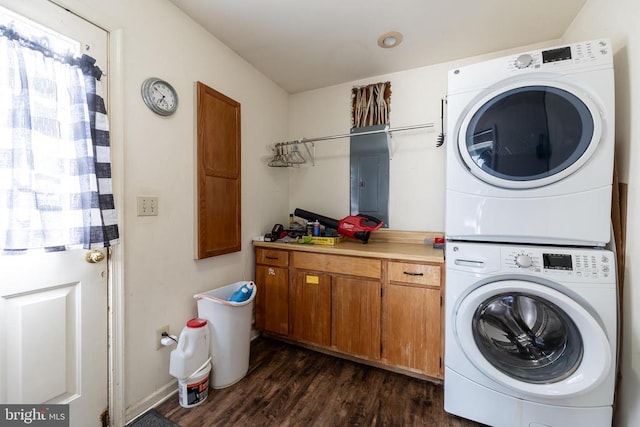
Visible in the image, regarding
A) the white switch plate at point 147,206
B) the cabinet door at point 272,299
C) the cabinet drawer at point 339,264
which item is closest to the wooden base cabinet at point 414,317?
the cabinet drawer at point 339,264

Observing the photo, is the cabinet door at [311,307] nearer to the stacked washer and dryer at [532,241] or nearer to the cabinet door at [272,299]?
the cabinet door at [272,299]

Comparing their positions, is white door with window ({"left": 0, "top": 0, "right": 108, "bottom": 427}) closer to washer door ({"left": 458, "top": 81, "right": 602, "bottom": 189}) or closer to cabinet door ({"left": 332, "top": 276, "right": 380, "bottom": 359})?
cabinet door ({"left": 332, "top": 276, "right": 380, "bottom": 359})

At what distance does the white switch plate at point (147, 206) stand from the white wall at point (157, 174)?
0.03 metres

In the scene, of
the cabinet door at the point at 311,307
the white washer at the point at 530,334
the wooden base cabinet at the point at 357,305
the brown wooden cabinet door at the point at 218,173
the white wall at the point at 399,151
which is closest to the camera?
the white washer at the point at 530,334

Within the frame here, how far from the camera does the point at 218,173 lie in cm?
180

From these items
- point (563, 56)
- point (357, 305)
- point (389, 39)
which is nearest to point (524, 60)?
point (563, 56)

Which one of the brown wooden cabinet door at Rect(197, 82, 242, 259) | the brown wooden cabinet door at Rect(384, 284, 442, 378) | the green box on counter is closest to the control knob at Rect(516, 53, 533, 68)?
Answer: the brown wooden cabinet door at Rect(384, 284, 442, 378)

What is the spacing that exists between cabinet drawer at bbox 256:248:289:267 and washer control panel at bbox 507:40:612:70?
1.79 metres

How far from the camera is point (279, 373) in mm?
1741

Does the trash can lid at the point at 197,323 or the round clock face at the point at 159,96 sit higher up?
the round clock face at the point at 159,96

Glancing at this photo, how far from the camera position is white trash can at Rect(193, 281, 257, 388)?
5.11 ft

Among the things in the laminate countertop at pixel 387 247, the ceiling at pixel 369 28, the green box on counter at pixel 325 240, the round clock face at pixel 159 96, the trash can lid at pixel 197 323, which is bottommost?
the trash can lid at pixel 197 323

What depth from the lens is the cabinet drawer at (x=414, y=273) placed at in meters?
1.55

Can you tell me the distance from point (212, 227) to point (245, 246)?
0.41 meters
